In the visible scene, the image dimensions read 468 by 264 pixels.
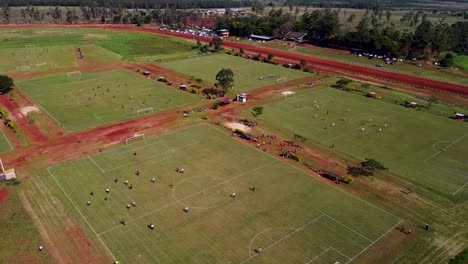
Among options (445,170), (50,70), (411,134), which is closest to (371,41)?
(411,134)

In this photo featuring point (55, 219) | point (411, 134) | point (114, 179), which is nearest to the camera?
point (55, 219)

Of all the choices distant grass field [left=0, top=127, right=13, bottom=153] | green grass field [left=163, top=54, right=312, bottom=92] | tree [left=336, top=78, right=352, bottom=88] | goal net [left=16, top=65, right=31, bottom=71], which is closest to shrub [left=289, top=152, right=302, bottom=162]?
green grass field [left=163, top=54, right=312, bottom=92]

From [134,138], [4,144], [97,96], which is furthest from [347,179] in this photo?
[97,96]

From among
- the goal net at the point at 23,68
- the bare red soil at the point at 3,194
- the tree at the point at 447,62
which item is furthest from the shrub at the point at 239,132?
the tree at the point at 447,62

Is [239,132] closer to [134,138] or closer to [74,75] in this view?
[134,138]

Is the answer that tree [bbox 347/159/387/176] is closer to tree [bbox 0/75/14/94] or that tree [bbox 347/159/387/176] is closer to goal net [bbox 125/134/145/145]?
goal net [bbox 125/134/145/145]

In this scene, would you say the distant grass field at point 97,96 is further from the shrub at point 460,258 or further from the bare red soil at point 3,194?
the shrub at point 460,258

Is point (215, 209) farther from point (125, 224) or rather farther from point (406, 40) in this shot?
point (406, 40)
